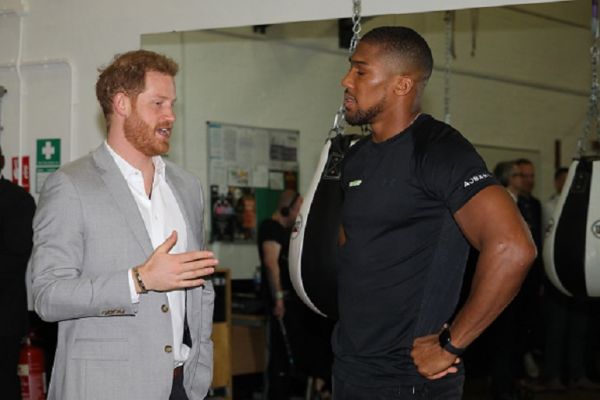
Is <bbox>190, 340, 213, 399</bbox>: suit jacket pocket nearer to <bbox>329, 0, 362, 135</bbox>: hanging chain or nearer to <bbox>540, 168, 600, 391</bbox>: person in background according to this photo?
<bbox>329, 0, 362, 135</bbox>: hanging chain

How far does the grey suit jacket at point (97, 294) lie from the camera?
2469 mm

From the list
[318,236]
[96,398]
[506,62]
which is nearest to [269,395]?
[318,236]

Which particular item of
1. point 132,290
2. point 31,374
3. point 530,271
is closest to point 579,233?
point 530,271

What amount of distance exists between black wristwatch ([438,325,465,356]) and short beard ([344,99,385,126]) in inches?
25.1

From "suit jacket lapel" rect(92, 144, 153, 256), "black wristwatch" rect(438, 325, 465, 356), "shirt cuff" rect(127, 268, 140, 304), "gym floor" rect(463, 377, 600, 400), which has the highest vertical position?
"suit jacket lapel" rect(92, 144, 153, 256)

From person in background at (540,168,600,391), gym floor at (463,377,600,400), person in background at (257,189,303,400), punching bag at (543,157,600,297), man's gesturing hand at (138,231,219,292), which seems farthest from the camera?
person in background at (540,168,600,391)

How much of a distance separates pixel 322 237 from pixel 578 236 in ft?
5.72

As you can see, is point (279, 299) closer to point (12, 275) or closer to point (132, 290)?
point (12, 275)

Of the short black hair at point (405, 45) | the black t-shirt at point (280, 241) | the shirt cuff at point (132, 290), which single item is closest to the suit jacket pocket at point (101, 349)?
the shirt cuff at point (132, 290)

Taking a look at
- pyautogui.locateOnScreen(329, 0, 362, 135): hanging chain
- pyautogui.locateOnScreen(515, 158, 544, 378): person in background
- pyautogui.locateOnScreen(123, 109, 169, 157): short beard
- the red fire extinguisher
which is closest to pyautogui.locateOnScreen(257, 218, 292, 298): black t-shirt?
pyautogui.locateOnScreen(515, 158, 544, 378): person in background

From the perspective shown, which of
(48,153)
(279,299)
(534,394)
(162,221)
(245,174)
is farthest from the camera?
(245,174)

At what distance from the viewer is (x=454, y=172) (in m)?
2.35

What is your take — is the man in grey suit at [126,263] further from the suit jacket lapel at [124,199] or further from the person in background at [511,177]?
the person in background at [511,177]

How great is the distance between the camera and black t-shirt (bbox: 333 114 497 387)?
2.43m
